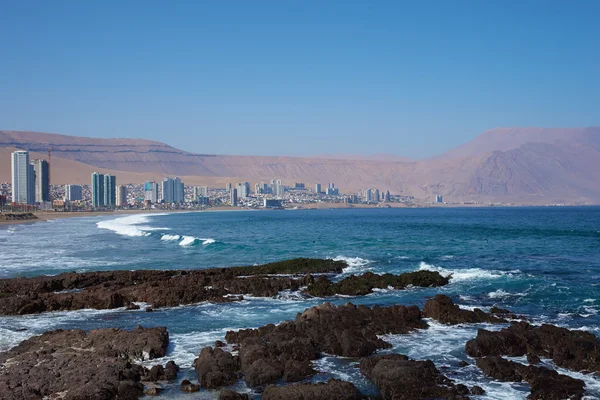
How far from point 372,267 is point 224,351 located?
1900 cm

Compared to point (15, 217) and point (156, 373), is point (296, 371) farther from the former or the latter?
point (15, 217)

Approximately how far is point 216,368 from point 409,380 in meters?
4.45

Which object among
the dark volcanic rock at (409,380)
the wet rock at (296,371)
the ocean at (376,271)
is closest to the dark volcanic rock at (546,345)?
the ocean at (376,271)

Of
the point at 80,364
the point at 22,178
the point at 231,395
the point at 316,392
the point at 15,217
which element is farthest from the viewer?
the point at 22,178

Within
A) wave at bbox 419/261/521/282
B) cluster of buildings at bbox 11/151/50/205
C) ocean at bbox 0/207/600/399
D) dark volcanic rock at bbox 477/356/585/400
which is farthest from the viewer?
cluster of buildings at bbox 11/151/50/205

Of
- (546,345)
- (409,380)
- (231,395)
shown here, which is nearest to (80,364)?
(231,395)

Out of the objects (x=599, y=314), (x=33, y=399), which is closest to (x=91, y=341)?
(x=33, y=399)

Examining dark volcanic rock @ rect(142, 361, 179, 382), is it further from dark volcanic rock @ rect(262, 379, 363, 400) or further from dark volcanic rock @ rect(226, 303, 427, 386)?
dark volcanic rock @ rect(262, 379, 363, 400)

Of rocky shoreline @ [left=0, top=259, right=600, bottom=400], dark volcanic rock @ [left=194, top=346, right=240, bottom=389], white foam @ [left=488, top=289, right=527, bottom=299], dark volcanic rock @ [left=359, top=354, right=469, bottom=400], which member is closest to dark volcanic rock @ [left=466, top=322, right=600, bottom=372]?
rocky shoreline @ [left=0, top=259, right=600, bottom=400]

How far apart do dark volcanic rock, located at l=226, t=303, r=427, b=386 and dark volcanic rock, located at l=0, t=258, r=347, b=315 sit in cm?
694

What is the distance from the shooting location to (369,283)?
86.1 ft

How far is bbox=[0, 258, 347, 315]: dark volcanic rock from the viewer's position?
73.1 feet

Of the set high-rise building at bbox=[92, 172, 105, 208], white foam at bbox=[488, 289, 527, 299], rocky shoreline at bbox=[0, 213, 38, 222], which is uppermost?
high-rise building at bbox=[92, 172, 105, 208]

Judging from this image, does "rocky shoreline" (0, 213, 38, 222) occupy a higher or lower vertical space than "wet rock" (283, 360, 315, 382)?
lower
